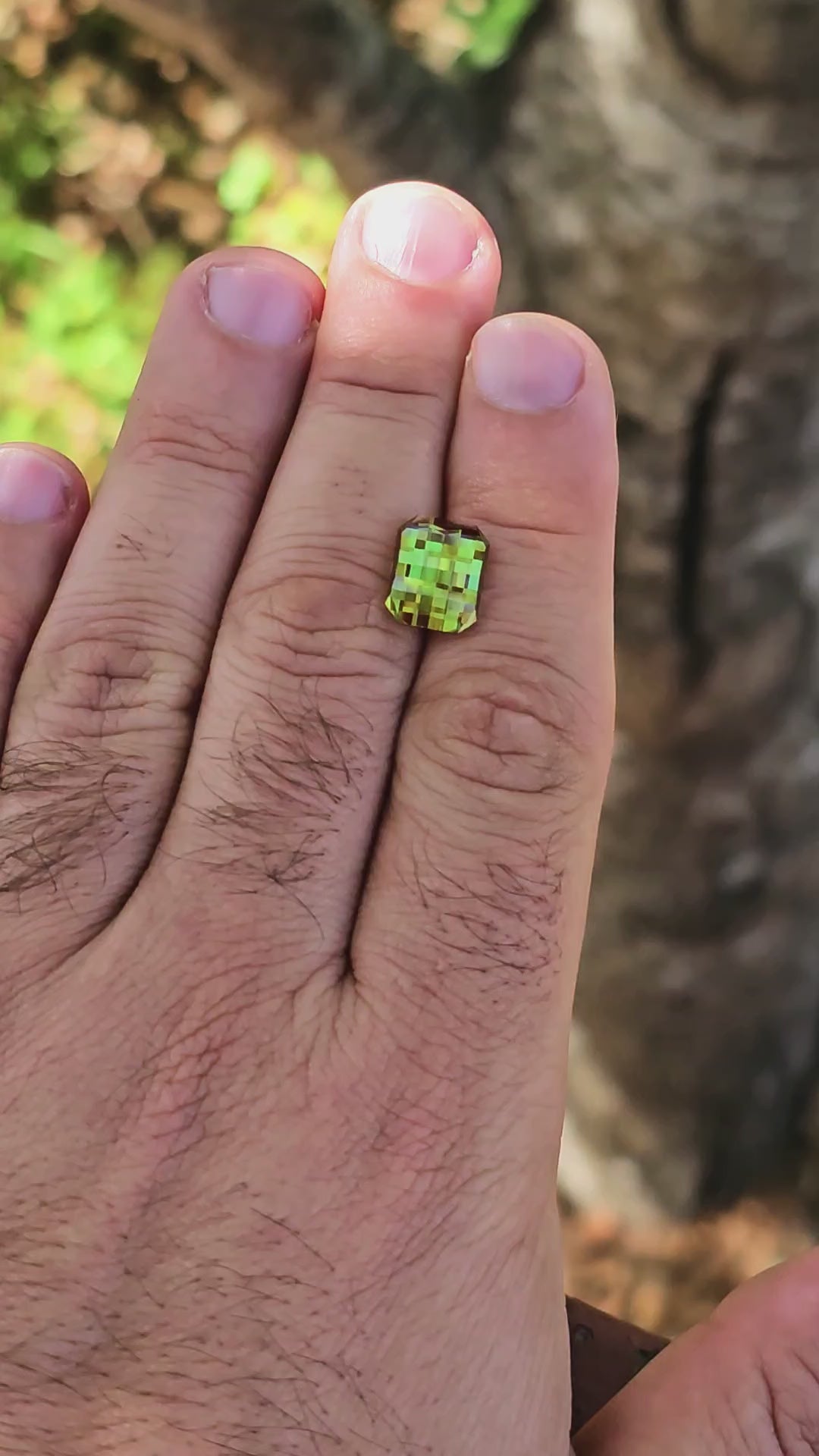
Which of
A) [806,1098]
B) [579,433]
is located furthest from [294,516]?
[806,1098]

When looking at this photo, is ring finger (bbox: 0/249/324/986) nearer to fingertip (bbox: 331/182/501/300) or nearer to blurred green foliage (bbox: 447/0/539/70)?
fingertip (bbox: 331/182/501/300)

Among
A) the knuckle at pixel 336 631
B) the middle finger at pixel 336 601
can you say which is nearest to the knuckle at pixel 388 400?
the middle finger at pixel 336 601

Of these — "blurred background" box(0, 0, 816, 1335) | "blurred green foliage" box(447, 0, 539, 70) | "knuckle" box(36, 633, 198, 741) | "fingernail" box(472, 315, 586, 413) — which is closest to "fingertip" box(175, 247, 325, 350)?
"fingernail" box(472, 315, 586, 413)

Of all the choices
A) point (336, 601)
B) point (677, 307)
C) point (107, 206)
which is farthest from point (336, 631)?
point (107, 206)

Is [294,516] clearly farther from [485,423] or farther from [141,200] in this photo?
[141,200]

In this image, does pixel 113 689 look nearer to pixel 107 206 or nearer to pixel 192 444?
pixel 192 444

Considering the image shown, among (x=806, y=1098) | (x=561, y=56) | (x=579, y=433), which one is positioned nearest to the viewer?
(x=579, y=433)
